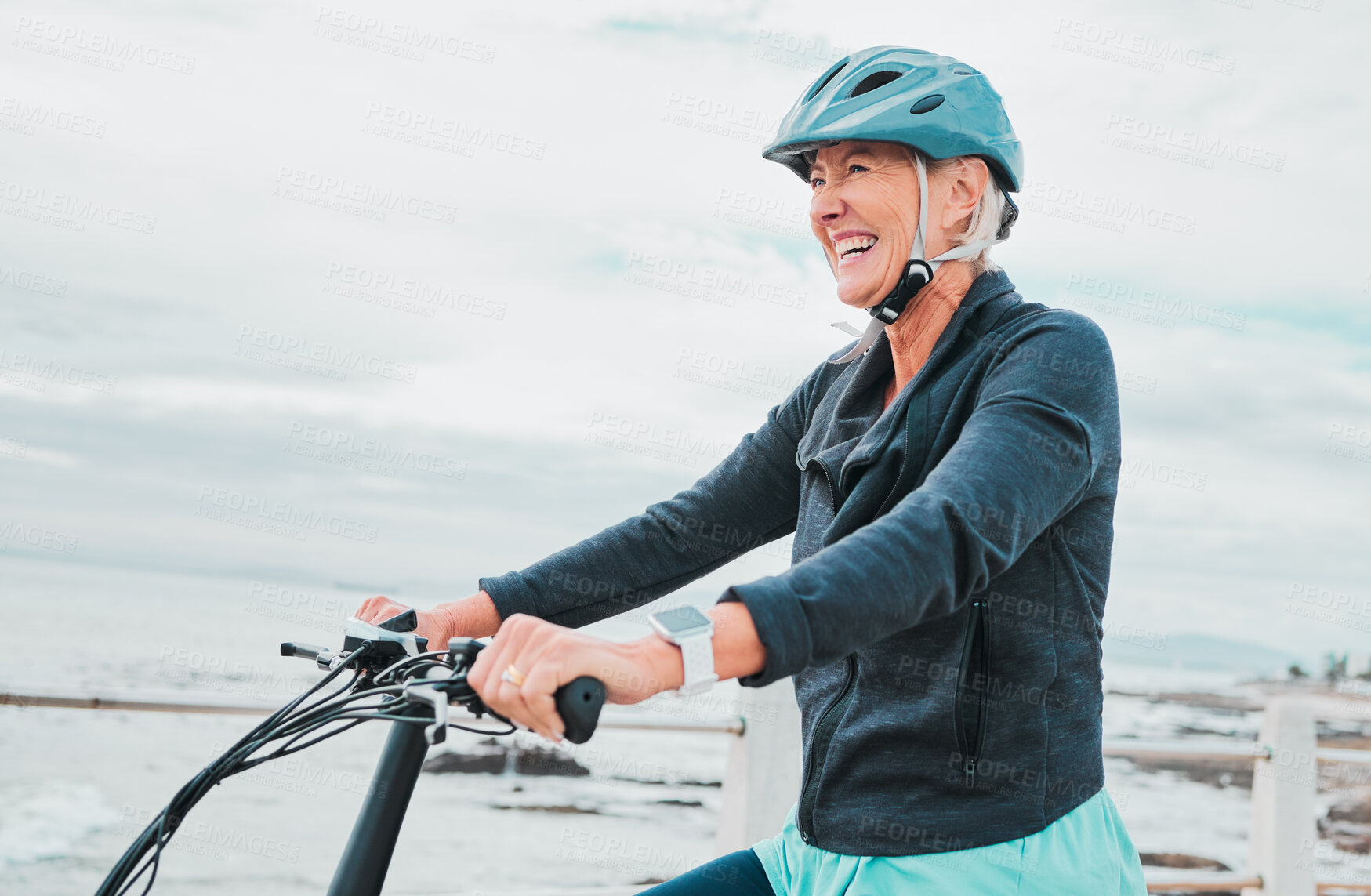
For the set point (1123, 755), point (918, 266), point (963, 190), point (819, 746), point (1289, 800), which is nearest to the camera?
point (819, 746)

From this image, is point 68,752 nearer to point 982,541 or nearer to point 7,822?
point 7,822

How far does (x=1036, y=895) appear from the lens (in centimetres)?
167

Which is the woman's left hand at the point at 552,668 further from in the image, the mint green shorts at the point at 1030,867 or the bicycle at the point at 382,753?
the mint green shorts at the point at 1030,867

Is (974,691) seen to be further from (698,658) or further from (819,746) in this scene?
(698,658)

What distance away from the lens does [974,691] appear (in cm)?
171

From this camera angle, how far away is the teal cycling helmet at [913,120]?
2.09 metres

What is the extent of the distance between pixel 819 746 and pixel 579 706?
80cm

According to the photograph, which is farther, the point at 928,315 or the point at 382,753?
the point at 928,315

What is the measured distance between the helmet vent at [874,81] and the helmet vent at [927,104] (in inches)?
6.2

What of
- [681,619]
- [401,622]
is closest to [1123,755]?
[401,622]

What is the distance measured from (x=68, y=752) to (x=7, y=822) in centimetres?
1210

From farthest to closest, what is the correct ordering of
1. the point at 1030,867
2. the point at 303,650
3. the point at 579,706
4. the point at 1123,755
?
the point at 1123,755, the point at 303,650, the point at 1030,867, the point at 579,706

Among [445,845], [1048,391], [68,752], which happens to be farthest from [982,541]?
[68,752]

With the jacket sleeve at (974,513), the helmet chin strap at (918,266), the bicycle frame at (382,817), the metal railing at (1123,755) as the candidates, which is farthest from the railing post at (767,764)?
the bicycle frame at (382,817)
